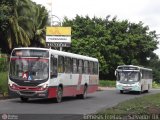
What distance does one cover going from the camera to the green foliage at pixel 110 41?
64.5 m

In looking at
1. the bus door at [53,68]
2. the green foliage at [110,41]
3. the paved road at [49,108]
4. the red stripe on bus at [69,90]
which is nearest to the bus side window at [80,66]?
the red stripe on bus at [69,90]

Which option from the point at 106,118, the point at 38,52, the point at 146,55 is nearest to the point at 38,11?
the point at 146,55

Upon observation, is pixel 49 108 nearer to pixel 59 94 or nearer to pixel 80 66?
pixel 59 94

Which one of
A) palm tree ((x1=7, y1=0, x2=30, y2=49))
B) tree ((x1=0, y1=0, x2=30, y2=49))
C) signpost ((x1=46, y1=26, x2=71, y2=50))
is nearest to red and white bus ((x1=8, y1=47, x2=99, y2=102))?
tree ((x1=0, y1=0, x2=30, y2=49))

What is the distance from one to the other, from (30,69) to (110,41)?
43693 millimetres

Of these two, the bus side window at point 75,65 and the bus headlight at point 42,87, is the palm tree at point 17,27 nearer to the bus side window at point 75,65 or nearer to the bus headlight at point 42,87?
the bus side window at point 75,65

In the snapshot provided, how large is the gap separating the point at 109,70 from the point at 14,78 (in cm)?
4441

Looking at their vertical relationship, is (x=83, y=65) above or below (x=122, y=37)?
below

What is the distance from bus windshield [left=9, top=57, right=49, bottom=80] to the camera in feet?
78.3

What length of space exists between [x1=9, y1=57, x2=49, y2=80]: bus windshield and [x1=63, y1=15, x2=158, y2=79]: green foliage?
39.3 meters

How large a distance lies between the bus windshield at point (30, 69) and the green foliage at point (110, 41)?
3933 cm

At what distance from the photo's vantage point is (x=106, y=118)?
14398mm

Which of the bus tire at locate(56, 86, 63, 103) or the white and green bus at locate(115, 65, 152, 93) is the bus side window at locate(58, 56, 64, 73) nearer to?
the bus tire at locate(56, 86, 63, 103)

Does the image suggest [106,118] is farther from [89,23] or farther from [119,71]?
[89,23]
